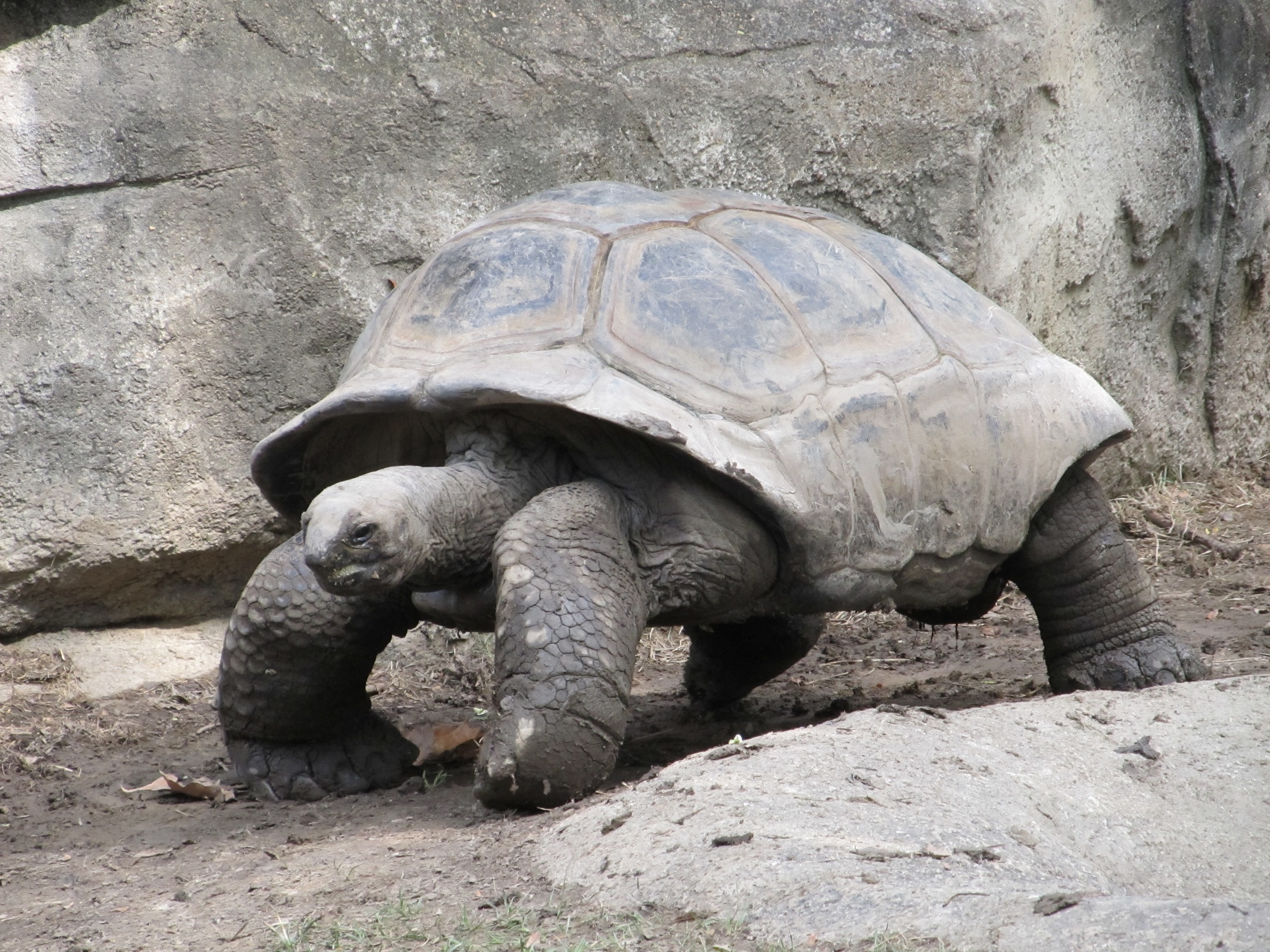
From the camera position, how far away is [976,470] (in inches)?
152

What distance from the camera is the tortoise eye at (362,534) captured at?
118 inches

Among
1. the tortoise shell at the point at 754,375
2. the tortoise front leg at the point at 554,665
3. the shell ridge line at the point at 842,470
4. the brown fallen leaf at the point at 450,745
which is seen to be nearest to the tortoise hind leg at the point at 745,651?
the tortoise shell at the point at 754,375

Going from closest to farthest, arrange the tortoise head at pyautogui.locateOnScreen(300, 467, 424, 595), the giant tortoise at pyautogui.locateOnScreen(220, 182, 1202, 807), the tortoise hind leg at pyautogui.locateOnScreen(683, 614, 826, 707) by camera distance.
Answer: the tortoise head at pyautogui.locateOnScreen(300, 467, 424, 595) → the giant tortoise at pyautogui.locateOnScreen(220, 182, 1202, 807) → the tortoise hind leg at pyautogui.locateOnScreen(683, 614, 826, 707)

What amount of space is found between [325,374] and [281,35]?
1266 mm

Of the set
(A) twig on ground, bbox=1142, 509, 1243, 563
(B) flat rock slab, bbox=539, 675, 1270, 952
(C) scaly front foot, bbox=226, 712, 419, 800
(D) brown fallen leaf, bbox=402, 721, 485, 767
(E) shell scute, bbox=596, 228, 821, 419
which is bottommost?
(D) brown fallen leaf, bbox=402, 721, 485, 767

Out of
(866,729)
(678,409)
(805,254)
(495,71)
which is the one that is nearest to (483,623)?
(678,409)

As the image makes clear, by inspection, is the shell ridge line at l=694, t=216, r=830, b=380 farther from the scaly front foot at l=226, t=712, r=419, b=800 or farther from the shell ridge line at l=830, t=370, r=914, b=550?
the scaly front foot at l=226, t=712, r=419, b=800

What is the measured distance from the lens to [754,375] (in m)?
3.52

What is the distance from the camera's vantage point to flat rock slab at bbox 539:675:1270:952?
6.33 ft

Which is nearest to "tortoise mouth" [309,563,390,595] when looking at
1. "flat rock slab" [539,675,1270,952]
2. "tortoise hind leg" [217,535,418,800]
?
"tortoise hind leg" [217,535,418,800]

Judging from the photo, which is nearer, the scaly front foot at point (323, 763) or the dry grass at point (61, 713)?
the scaly front foot at point (323, 763)

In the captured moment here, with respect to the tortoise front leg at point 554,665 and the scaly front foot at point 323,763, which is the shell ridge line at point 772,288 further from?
the scaly front foot at point 323,763

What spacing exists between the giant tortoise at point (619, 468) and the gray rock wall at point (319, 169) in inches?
45.3

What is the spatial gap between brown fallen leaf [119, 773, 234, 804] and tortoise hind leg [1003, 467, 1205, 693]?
2.46 meters
